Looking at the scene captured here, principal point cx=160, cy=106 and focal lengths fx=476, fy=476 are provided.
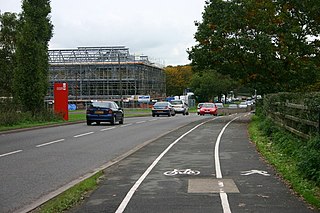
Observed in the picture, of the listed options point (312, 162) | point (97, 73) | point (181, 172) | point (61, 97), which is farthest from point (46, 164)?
point (97, 73)

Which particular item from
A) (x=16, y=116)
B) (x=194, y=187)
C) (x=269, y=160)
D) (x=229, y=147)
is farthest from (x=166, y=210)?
(x=16, y=116)

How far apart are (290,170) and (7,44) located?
132 ft

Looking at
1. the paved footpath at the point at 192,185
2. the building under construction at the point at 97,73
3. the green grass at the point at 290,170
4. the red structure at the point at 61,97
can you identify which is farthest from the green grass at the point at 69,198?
the building under construction at the point at 97,73

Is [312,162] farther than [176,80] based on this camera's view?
No

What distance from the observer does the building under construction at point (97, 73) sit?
297ft

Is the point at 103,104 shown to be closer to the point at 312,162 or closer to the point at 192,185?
the point at 192,185

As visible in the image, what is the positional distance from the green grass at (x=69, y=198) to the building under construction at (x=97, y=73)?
7934 centimetres

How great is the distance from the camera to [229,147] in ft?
53.2

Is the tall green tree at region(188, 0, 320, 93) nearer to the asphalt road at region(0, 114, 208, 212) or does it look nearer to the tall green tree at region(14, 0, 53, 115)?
the tall green tree at region(14, 0, 53, 115)

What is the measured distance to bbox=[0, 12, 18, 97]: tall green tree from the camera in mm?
45281

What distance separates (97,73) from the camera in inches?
3590

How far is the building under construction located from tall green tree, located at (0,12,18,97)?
140 ft

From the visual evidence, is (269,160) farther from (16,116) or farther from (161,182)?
(16,116)

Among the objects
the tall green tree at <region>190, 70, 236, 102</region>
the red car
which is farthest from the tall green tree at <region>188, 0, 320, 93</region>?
the tall green tree at <region>190, 70, 236, 102</region>
